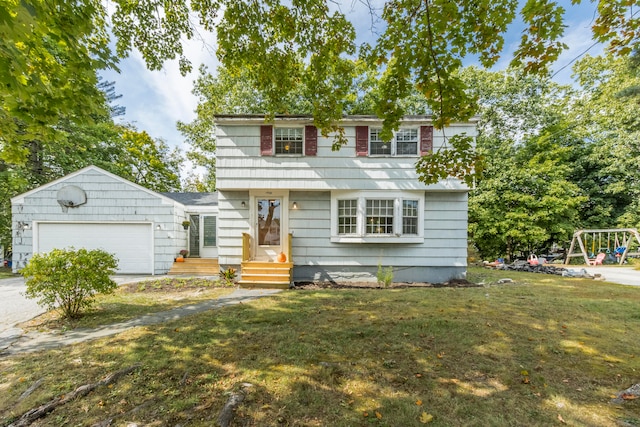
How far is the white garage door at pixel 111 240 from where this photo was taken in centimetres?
921

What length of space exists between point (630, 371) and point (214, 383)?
13.9ft

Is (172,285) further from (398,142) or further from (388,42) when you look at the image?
(398,142)

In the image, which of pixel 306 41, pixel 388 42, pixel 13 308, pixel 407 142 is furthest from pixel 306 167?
pixel 13 308

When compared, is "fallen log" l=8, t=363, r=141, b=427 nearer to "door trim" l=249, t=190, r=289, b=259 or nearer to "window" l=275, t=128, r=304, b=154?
"door trim" l=249, t=190, r=289, b=259

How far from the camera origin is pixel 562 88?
16109mm

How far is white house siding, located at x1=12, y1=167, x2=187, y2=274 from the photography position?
9.09 meters

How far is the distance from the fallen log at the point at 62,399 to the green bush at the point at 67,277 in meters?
2.62

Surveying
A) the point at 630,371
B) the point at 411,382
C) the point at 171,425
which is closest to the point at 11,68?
the point at 171,425

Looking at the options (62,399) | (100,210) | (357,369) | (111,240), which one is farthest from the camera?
(111,240)

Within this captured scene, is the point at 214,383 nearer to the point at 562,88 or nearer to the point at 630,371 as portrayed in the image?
the point at 630,371

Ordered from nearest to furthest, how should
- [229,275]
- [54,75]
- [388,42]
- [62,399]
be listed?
[62,399], [54,75], [388,42], [229,275]

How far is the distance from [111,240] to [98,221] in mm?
785

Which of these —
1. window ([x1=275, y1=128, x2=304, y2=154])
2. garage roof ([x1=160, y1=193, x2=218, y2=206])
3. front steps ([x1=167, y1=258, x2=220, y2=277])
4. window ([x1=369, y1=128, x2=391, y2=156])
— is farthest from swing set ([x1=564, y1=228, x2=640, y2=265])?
garage roof ([x1=160, y1=193, x2=218, y2=206])

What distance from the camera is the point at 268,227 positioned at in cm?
833
